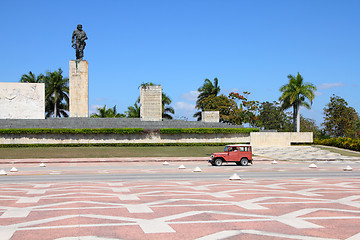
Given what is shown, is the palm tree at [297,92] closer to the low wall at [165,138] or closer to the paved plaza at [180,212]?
the low wall at [165,138]

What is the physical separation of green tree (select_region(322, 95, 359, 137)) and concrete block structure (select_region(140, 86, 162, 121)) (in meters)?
34.1

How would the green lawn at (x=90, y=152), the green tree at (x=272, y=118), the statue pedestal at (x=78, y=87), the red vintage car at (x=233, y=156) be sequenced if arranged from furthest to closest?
the green tree at (x=272, y=118)
the statue pedestal at (x=78, y=87)
the green lawn at (x=90, y=152)
the red vintage car at (x=233, y=156)

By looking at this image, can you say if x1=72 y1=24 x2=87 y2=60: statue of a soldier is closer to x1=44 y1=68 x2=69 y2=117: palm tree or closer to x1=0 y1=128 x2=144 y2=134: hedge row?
x1=0 y1=128 x2=144 y2=134: hedge row

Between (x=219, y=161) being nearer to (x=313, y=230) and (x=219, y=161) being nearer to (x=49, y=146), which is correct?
(x=313, y=230)

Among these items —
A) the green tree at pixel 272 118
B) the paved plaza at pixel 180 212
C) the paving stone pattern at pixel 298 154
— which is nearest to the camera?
the paved plaza at pixel 180 212

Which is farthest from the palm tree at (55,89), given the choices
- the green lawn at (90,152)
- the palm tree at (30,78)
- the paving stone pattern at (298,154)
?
the paving stone pattern at (298,154)

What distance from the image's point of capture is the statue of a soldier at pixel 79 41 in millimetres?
50844

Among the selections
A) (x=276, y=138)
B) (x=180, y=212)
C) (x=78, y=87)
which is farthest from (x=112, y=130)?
(x=180, y=212)

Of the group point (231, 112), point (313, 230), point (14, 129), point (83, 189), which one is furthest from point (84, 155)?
point (231, 112)

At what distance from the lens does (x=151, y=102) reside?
170 feet

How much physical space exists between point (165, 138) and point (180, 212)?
129ft

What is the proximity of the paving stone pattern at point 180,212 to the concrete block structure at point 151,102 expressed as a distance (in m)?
37.0

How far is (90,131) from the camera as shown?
46281mm

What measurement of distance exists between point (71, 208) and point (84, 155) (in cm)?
2798
